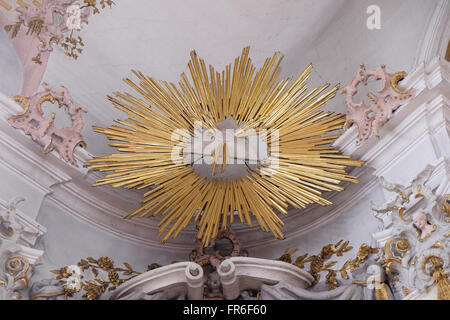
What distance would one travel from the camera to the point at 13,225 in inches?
208

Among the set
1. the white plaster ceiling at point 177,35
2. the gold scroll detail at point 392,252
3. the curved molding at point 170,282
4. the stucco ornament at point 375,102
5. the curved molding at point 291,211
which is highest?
the white plaster ceiling at point 177,35

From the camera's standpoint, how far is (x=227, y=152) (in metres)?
5.97

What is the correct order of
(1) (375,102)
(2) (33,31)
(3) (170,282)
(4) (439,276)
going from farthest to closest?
(2) (33,31), (1) (375,102), (3) (170,282), (4) (439,276)

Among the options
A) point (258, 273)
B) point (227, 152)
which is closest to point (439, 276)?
point (258, 273)

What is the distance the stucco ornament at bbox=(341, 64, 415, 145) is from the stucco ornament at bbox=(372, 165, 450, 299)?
0.59m

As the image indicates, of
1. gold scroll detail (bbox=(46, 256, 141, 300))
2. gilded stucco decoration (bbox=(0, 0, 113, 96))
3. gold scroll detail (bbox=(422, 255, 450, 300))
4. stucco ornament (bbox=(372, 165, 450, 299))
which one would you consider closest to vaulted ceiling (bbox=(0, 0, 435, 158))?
gilded stucco decoration (bbox=(0, 0, 113, 96))

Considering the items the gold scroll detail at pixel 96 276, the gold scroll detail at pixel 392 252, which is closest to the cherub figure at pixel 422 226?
the gold scroll detail at pixel 392 252

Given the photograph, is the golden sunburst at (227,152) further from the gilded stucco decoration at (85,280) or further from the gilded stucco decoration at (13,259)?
the gilded stucco decoration at (13,259)

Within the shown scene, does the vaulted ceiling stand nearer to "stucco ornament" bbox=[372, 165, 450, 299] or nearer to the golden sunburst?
the golden sunburst

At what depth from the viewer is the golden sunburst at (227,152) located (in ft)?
19.4

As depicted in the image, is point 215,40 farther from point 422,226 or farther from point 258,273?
point 422,226

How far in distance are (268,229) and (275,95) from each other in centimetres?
104

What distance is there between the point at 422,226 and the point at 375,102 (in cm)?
119
